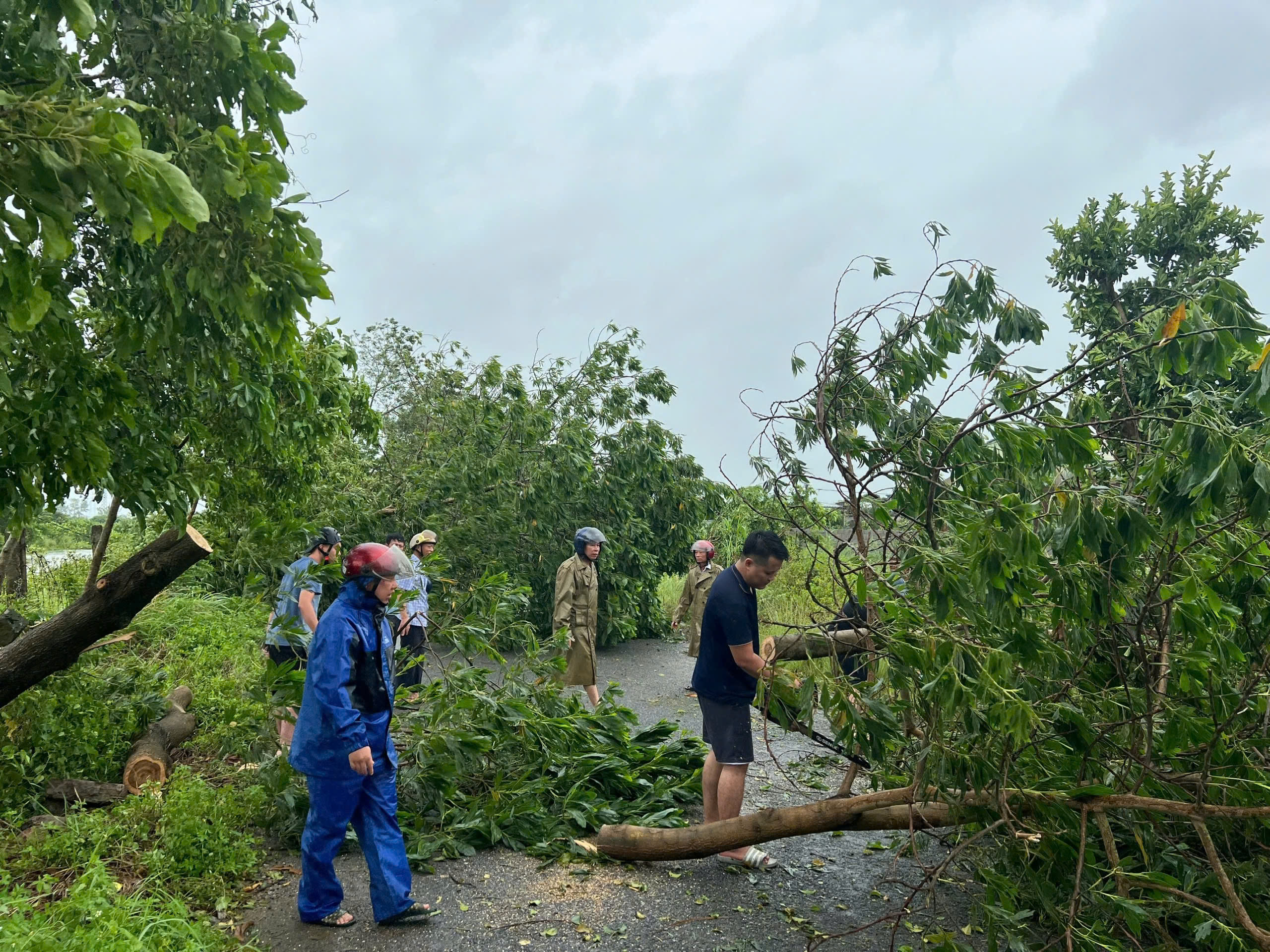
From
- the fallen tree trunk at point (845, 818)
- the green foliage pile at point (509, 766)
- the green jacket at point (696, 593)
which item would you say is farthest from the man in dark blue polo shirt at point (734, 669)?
the green jacket at point (696, 593)

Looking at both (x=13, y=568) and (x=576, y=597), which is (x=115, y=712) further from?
(x=13, y=568)

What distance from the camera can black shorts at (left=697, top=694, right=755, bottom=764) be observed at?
5004 mm

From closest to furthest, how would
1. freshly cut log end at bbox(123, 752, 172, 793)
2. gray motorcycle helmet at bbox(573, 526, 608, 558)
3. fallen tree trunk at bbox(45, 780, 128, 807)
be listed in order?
fallen tree trunk at bbox(45, 780, 128, 807)
freshly cut log end at bbox(123, 752, 172, 793)
gray motorcycle helmet at bbox(573, 526, 608, 558)

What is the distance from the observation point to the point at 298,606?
6.29 metres

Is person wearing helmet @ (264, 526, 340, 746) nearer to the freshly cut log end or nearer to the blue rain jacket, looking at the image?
the freshly cut log end

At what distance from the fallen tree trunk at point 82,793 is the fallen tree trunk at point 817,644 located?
160 inches

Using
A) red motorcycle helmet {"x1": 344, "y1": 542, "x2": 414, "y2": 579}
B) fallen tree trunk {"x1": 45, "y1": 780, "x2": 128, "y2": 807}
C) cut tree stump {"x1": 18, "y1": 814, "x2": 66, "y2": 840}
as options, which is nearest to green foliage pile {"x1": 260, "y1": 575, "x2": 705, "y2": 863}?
cut tree stump {"x1": 18, "y1": 814, "x2": 66, "y2": 840}

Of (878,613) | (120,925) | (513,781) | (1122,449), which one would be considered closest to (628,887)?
(513,781)

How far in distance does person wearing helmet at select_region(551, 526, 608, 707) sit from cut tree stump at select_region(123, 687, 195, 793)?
3.04 m

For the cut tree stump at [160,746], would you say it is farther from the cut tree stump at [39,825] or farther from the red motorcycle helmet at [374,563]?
the red motorcycle helmet at [374,563]

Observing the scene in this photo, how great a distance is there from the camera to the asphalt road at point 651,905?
4180 mm

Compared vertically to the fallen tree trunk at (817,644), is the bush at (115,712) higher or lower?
lower

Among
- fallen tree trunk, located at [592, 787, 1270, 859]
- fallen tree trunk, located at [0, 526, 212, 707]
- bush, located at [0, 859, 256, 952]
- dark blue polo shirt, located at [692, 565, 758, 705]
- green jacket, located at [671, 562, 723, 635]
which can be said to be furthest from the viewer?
green jacket, located at [671, 562, 723, 635]

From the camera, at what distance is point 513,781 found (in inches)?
221
